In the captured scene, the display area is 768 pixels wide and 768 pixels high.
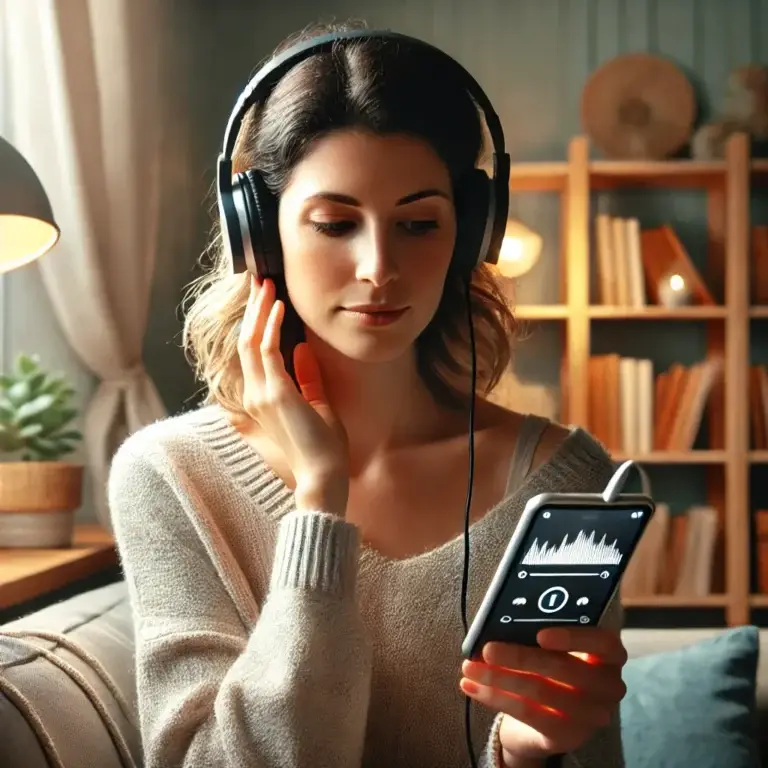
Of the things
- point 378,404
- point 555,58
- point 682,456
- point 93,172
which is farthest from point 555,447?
point 555,58

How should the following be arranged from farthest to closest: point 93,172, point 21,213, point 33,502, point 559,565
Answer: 1. point 93,172
2. point 33,502
3. point 21,213
4. point 559,565

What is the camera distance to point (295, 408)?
0.97 metres

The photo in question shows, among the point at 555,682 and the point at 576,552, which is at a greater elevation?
the point at 576,552

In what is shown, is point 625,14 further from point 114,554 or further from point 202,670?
point 202,670

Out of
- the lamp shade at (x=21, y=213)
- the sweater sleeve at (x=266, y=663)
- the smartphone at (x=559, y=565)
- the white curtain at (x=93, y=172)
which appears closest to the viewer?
the smartphone at (x=559, y=565)

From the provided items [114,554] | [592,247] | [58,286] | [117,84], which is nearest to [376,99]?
[114,554]

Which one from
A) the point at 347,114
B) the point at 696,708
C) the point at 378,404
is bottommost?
the point at 696,708

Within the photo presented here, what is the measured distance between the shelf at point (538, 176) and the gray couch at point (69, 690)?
6.37ft

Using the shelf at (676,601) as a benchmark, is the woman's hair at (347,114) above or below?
above

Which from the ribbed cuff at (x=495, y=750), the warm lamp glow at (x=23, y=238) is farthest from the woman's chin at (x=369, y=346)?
the warm lamp glow at (x=23, y=238)

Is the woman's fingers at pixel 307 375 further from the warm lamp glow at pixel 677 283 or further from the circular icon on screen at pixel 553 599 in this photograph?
the warm lamp glow at pixel 677 283

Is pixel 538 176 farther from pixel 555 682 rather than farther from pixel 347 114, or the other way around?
pixel 555 682

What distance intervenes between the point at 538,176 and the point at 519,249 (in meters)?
0.22

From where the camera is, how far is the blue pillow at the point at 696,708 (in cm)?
149
